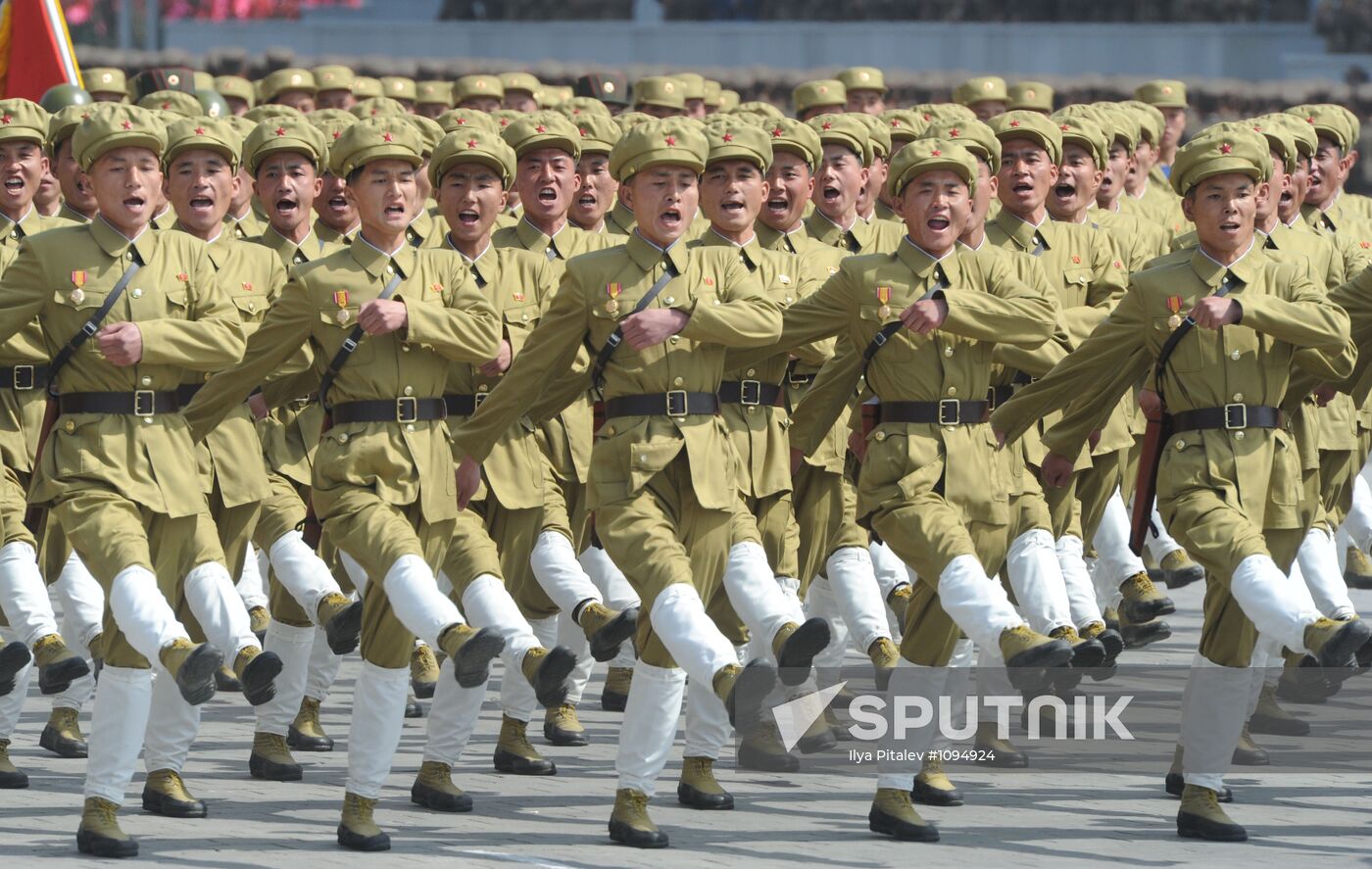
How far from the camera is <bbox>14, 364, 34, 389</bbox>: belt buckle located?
1104 centimetres

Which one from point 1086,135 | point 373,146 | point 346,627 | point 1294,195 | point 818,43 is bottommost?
point 818,43

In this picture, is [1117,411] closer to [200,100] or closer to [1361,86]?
[200,100]

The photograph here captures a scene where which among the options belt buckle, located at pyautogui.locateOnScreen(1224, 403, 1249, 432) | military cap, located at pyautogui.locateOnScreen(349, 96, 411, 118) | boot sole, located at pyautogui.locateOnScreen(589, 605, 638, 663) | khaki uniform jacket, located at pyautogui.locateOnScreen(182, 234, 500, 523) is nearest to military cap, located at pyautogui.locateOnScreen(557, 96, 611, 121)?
military cap, located at pyautogui.locateOnScreen(349, 96, 411, 118)

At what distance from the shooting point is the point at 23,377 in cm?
1105

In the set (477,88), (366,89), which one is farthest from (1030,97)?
(366,89)

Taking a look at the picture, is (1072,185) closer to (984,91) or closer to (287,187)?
(287,187)

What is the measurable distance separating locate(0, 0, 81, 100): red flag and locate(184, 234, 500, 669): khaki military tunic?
691cm

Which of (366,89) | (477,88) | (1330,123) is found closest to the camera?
(1330,123)

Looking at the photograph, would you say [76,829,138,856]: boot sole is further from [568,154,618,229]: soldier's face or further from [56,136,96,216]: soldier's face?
[568,154,618,229]: soldier's face

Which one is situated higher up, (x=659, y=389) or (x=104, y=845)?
(x=659, y=389)

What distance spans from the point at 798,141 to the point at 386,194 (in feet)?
7.69

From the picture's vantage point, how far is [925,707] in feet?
32.0

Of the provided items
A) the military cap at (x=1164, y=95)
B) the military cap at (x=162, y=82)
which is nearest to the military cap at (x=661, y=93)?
the military cap at (x=162, y=82)

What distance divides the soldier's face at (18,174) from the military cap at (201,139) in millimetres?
1185
